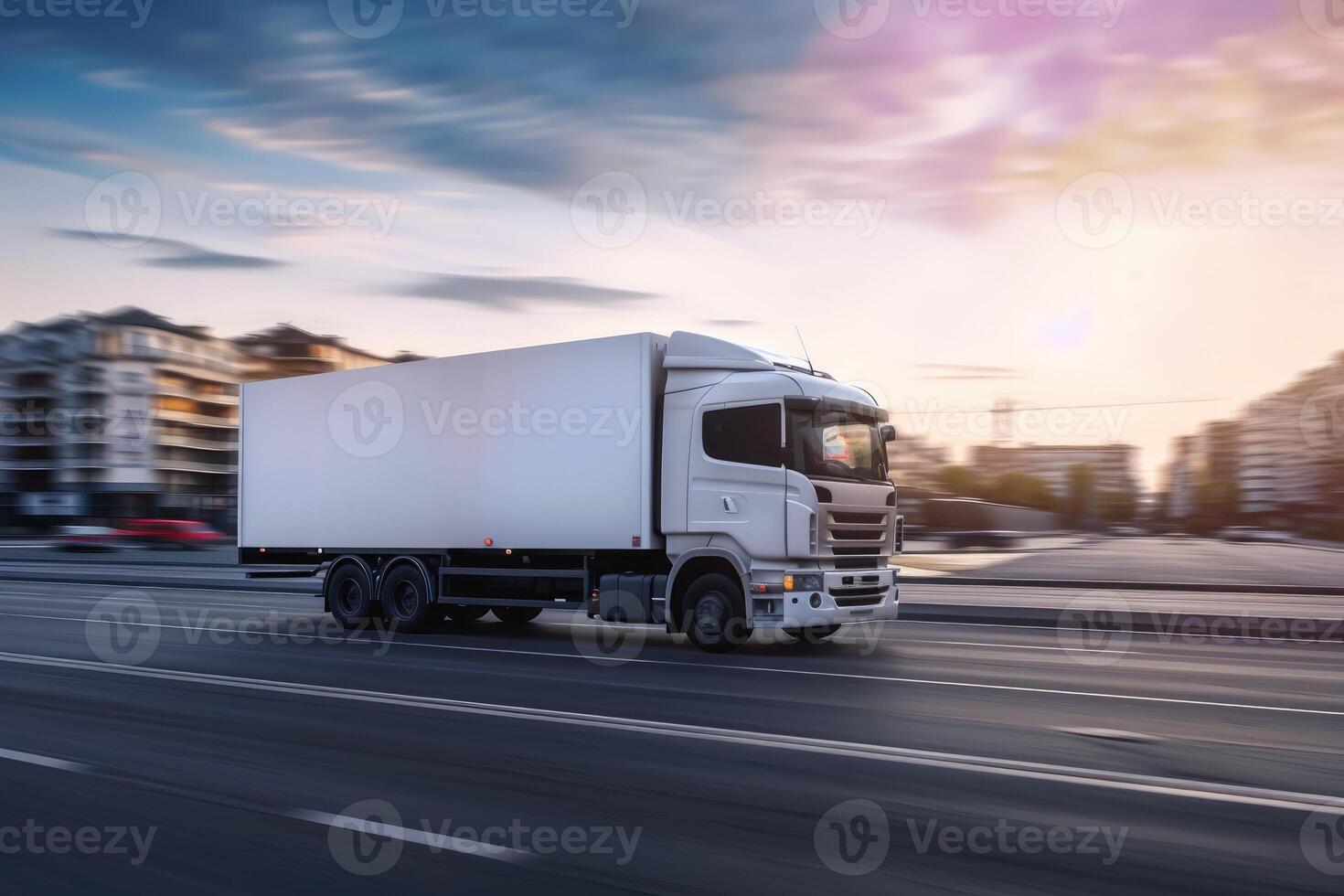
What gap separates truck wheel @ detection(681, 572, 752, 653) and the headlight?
619mm

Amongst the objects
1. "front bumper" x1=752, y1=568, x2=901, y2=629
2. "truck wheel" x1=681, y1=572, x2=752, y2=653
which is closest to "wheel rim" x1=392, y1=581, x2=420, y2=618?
"truck wheel" x1=681, y1=572, x2=752, y2=653

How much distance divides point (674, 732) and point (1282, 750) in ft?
12.9

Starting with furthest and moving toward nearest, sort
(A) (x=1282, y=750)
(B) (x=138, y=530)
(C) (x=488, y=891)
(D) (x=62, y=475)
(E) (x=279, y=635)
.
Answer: (D) (x=62, y=475) → (B) (x=138, y=530) → (E) (x=279, y=635) → (A) (x=1282, y=750) → (C) (x=488, y=891)

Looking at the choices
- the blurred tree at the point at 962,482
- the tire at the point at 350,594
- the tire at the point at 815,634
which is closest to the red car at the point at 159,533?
the tire at the point at 350,594

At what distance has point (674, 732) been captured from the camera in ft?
25.0

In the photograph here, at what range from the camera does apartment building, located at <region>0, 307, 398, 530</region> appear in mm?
101625

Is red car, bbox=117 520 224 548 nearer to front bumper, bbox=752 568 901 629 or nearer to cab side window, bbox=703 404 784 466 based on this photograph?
cab side window, bbox=703 404 784 466

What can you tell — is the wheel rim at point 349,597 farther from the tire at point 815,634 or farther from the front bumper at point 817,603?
the front bumper at point 817,603

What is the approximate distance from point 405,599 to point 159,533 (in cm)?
4207

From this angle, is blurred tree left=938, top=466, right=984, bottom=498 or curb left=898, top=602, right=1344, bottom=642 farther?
blurred tree left=938, top=466, right=984, bottom=498

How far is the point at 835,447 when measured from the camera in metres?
12.5

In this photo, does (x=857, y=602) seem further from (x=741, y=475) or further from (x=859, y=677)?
(x=859, y=677)

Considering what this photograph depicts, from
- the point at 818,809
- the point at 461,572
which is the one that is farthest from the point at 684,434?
the point at 818,809

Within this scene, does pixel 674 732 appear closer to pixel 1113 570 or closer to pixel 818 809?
pixel 818 809
